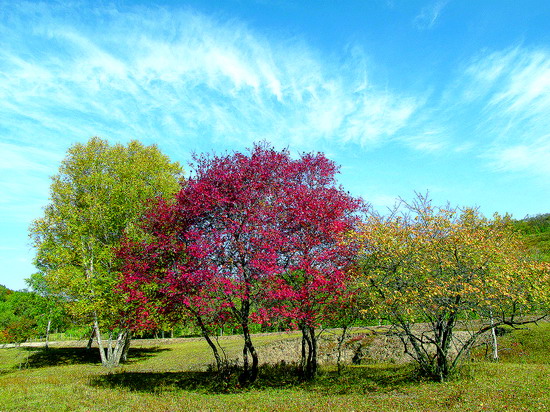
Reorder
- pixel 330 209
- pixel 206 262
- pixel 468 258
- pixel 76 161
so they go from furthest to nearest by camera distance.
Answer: pixel 76 161, pixel 330 209, pixel 206 262, pixel 468 258

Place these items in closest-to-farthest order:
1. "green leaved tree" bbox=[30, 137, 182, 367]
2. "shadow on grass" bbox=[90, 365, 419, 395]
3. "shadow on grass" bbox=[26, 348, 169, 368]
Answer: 1. "shadow on grass" bbox=[90, 365, 419, 395]
2. "green leaved tree" bbox=[30, 137, 182, 367]
3. "shadow on grass" bbox=[26, 348, 169, 368]

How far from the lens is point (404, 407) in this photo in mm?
12328

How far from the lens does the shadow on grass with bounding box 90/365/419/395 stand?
16.8 metres

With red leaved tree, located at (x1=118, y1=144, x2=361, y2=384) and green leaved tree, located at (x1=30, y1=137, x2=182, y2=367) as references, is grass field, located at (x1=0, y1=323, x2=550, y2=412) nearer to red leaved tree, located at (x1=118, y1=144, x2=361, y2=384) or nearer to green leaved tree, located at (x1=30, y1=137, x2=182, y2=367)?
red leaved tree, located at (x1=118, y1=144, x2=361, y2=384)

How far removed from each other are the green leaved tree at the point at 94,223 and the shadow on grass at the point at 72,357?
667cm

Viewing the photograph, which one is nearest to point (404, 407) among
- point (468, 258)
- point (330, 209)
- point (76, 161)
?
point (468, 258)

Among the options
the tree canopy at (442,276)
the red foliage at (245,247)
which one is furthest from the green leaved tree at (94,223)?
the tree canopy at (442,276)

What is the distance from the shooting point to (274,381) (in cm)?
1952

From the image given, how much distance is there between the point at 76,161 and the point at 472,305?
35185 mm

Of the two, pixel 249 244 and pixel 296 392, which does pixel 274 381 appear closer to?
pixel 296 392

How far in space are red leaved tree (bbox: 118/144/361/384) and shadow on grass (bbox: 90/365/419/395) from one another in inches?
60.7

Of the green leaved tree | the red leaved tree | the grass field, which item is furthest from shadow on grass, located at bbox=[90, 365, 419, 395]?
the green leaved tree

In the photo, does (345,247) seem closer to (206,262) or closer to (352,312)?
(352,312)

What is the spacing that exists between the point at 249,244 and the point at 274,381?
8097mm
